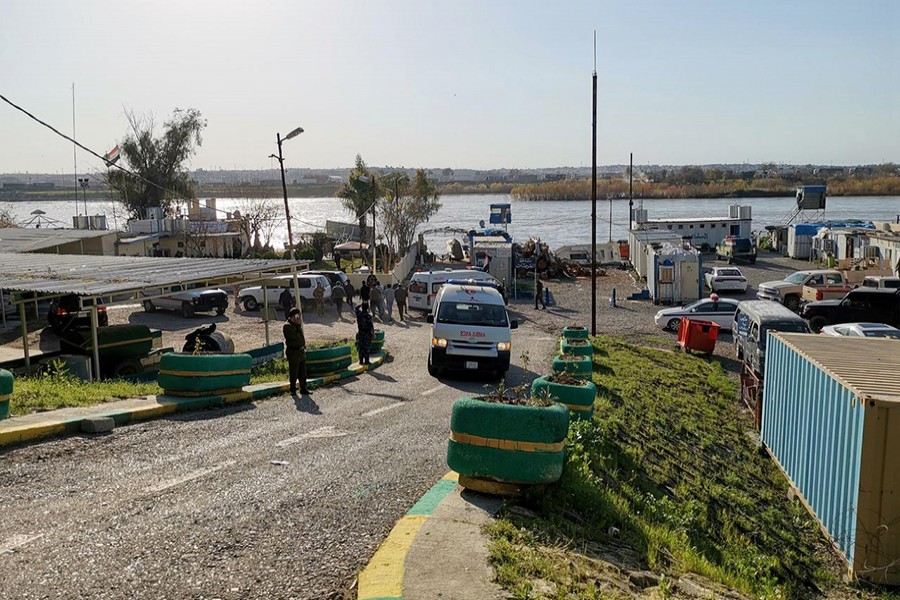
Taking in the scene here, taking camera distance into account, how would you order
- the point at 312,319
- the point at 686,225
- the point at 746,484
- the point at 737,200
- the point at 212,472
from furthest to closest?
the point at 737,200, the point at 686,225, the point at 312,319, the point at 746,484, the point at 212,472

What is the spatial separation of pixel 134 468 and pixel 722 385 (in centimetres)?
1509

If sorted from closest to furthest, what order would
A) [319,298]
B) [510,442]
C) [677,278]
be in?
[510,442] < [319,298] < [677,278]

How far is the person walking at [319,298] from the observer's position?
1246 inches

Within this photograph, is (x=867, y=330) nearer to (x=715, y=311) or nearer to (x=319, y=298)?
(x=715, y=311)

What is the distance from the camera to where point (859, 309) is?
92.7 feet

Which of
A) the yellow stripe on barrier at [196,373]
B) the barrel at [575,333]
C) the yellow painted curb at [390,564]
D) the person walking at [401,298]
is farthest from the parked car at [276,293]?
the yellow painted curb at [390,564]

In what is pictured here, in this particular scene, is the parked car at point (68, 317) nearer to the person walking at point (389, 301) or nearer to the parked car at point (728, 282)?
the person walking at point (389, 301)

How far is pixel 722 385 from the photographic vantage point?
2009cm

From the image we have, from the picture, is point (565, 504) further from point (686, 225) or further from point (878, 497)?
point (686, 225)

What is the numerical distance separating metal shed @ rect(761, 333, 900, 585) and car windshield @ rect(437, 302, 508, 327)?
667 cm

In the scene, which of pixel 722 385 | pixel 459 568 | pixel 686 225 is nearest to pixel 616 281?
pixel 686 225

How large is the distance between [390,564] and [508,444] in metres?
1.91

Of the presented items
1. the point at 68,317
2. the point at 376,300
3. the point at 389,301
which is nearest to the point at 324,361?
the point at 68,317

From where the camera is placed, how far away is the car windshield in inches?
699
